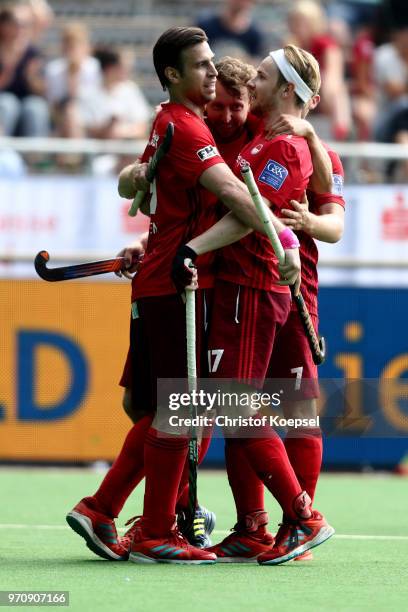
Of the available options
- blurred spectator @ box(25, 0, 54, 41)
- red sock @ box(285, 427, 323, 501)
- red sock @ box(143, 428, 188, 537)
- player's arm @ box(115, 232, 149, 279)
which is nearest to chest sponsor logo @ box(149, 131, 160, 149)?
player's arm @ box(115, 232, 149, 279)

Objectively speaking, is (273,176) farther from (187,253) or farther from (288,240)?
(187,253)

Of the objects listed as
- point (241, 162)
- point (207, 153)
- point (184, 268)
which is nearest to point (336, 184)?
point (241, 162)

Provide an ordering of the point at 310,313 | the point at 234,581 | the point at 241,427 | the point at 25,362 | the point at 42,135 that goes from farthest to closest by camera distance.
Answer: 1. the point at 42,135
2. the point at 25,362
3. the point at 310,313
4. the point at 241,427
5. the point at 234,581

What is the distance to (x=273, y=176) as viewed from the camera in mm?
5805

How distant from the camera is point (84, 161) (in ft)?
38.5

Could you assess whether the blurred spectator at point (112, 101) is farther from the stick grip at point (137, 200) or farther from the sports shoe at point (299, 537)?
the sports shoe at point (299, 537)

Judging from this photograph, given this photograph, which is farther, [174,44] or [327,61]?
[327,61]

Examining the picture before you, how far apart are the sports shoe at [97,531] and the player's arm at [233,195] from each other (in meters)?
1.45

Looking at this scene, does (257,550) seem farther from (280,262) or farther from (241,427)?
(280,262)

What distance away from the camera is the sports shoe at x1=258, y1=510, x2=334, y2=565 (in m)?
5.90

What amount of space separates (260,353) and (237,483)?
0.66m

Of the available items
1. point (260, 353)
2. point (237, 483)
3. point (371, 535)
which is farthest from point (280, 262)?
point (371, 535)

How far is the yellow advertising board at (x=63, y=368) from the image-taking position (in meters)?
11.5

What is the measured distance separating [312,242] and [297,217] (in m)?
0.46
